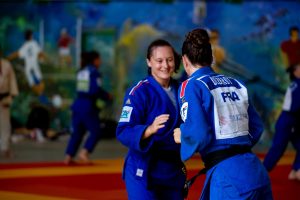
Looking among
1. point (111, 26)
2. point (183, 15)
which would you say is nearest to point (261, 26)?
point (183, 15)

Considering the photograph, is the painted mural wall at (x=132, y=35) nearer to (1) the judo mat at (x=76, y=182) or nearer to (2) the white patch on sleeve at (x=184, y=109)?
(1) the judo mat at (x=76, y=182)

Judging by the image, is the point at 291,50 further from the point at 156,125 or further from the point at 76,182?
the point at 156,125

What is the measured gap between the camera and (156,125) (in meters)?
4.72

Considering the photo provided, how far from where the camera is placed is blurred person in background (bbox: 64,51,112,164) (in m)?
11.4

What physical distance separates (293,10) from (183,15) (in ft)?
8.56

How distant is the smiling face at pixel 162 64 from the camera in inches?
206

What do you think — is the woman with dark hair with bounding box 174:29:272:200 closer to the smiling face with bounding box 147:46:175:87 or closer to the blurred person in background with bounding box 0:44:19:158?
the smiling face with bounding box 147:46:175:87

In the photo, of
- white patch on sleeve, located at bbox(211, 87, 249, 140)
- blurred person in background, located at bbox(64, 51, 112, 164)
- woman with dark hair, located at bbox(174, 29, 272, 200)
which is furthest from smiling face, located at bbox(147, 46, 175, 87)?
blurred person in background, located at bbox(64, 51, 112, 164)

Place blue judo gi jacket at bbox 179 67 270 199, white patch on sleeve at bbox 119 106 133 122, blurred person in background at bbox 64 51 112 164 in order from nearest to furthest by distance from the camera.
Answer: blue judo gi jacket at bbox 179 67 270 199 → white patch on sleeve at bbox 119 106 133 122 → blurred person in background at bbox 64 51 112 164

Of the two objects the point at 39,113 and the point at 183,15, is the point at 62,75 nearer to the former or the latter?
the point at 39,113

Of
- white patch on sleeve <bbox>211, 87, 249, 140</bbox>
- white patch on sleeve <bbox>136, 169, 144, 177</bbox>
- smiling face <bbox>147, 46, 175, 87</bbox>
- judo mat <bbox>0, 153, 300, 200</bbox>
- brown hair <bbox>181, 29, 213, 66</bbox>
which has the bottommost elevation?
judo mat <bbox>0, 153, 300, 200</bbox>

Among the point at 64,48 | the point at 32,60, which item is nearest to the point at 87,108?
the point at 64,48

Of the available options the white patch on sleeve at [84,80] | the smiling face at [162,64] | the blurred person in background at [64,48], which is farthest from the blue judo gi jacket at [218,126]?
the blurred person in background at [64,48]

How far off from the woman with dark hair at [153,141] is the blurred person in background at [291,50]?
11735mm
